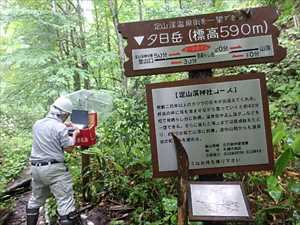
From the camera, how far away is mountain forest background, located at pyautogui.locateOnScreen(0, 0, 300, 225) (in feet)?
13.6

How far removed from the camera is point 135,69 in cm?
329

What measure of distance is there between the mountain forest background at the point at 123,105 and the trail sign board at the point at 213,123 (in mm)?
290

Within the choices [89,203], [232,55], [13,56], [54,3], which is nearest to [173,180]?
[89,203]

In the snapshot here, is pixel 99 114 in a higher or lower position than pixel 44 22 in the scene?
lower

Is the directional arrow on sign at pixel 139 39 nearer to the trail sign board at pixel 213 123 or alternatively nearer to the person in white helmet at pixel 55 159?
the trail sign board at pixel 213 123

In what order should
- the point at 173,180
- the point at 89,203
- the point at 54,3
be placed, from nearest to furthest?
the point at 173,180
the point at 89,203
the point at 54,3

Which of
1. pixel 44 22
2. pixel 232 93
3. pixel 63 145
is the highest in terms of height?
pixel 44 22

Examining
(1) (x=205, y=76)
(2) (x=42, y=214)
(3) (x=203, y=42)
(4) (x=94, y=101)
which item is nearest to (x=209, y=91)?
(1) (x=205, y=76)

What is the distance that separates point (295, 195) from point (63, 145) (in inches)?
115

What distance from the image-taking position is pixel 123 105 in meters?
5.40

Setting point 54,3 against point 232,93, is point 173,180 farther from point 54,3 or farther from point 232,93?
point 54,3

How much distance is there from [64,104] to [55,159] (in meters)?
0.74

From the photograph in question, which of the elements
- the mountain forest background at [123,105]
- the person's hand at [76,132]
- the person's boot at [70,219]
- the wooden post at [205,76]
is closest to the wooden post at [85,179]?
the mountain forest background at [123,105]

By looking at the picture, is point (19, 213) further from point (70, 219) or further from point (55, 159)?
point (55, 159)
